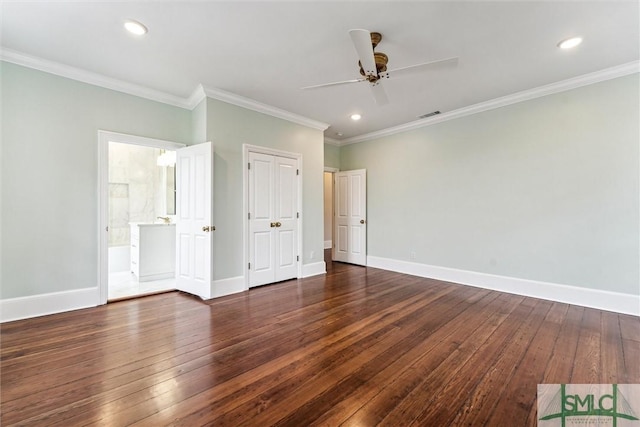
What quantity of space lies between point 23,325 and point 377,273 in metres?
4.90

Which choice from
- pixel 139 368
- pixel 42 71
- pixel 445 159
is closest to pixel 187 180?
pixel 42 71

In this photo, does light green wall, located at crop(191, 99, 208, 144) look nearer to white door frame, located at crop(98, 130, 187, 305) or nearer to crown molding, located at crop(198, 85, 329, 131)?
crown molding, located at crop(198, 85, 329, 131)

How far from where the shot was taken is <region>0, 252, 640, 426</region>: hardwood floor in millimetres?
1640

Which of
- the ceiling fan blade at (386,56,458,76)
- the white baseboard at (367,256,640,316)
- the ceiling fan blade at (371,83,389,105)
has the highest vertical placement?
the ceiling fan blade at (386,56,458,76)

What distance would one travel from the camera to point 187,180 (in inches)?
156

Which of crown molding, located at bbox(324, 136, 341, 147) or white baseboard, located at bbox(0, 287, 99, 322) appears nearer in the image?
white baseboard, located at bbox(0, 287, 99, 322)

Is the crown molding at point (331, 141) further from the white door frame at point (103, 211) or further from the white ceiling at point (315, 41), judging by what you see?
the white door frame at point (103, 211)

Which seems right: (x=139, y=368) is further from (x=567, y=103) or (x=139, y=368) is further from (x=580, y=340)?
(x=567, y=103)

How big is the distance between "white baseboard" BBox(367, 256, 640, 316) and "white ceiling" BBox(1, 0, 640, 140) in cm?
276

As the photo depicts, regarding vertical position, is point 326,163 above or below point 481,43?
below

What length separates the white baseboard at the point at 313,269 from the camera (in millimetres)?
4965

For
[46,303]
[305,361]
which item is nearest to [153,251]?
[46,303]

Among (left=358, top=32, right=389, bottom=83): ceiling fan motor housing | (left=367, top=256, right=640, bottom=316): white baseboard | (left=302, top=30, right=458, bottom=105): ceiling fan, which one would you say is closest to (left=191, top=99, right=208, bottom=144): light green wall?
(left=302, top=30, right=458, bottom=105): ceiling fan

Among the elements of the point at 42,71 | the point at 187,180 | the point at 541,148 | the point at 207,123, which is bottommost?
the point at 187,180
